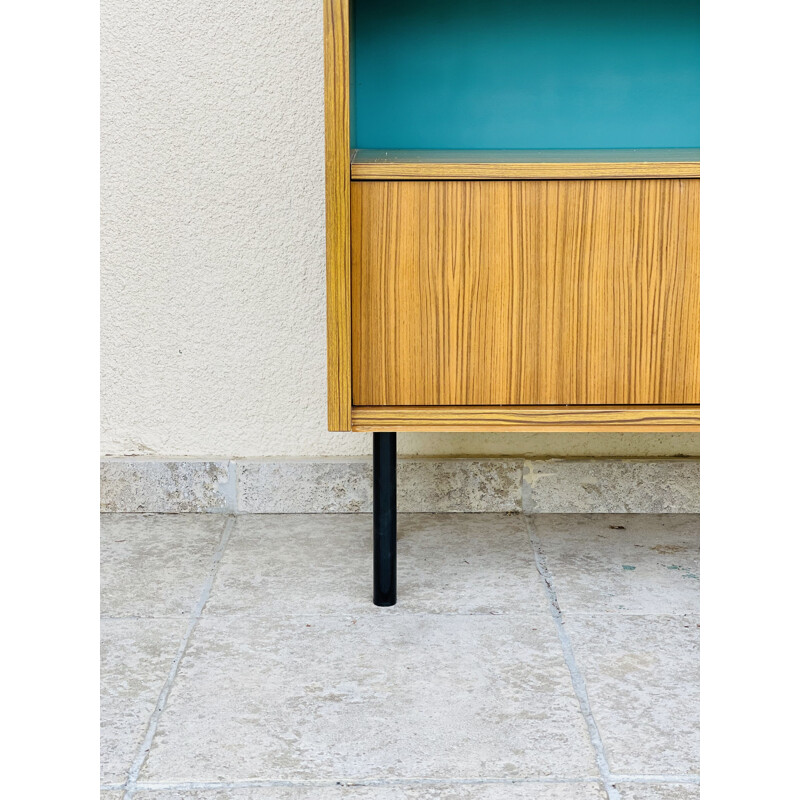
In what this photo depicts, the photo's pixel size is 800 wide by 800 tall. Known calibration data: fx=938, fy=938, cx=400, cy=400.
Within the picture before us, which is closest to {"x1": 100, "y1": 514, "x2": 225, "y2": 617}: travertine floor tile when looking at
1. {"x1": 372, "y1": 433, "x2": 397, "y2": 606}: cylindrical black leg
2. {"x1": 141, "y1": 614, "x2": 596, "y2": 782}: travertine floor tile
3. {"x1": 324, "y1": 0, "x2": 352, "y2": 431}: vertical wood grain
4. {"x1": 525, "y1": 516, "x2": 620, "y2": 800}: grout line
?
{"x1": 141, "y1": 614, "x2": 596, "y2": 782}: travertine floor tile

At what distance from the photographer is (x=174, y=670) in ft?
4.11

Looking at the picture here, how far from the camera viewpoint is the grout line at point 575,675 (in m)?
0.99

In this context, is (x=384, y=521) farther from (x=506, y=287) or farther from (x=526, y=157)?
(x=526, y=157)

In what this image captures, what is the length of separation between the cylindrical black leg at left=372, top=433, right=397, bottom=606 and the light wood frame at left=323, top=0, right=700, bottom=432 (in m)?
0.11

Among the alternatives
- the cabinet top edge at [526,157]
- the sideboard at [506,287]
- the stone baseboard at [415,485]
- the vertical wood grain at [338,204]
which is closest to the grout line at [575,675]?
the stone baseboard at [415,485]

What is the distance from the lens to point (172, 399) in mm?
1979

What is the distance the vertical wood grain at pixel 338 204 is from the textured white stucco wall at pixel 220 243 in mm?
593

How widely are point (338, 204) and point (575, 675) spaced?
0.72m

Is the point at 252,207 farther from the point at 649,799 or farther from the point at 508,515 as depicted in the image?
the point at 649,799

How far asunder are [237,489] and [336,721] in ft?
3.03

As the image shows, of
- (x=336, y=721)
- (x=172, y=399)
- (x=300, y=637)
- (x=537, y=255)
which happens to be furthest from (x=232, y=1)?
(x=336, y=721)

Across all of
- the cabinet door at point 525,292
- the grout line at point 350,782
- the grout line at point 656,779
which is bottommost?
the grout line at point 350,782

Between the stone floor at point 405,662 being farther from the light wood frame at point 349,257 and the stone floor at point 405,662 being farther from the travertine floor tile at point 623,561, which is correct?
the light wood frame at point 349,257

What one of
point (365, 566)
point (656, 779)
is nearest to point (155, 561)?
point (365, 566)
